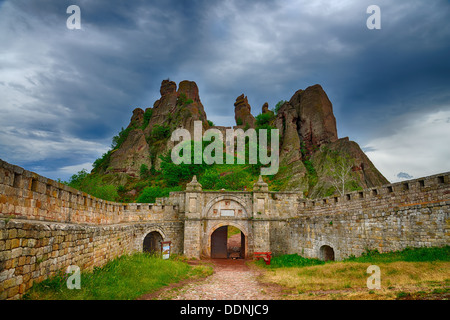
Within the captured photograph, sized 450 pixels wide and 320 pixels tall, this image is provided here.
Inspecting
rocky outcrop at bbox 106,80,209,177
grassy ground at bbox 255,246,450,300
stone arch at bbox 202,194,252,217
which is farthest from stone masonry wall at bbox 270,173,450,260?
rocky outcrop at bbox 106,80,209,177

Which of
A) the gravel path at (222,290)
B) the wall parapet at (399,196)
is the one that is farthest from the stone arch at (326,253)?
the gravel path at (222,290)

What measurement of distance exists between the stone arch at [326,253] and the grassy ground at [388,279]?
12.8 ft

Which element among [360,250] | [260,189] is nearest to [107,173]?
[260,189]

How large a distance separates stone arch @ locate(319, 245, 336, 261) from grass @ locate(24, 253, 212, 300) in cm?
636

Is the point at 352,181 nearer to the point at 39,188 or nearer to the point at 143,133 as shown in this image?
the point at 39,188

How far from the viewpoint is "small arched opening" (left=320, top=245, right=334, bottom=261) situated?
15117mm

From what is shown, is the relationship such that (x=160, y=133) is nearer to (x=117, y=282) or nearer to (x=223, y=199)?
(x=223, y=199)

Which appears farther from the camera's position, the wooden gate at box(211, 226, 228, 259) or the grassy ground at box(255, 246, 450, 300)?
the wooden gate at box(211, 226, 228, 259)

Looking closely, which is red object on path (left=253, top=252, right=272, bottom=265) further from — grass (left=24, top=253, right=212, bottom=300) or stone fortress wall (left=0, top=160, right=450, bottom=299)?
grass (left=24, top=253, right=212, bottom=300)

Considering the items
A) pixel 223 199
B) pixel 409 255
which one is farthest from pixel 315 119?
pixel 409 255

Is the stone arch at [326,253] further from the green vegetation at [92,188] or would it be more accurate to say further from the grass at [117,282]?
the green vegetation at [92,188]

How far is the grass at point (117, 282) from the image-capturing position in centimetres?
535

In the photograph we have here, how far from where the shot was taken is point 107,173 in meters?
55.0
